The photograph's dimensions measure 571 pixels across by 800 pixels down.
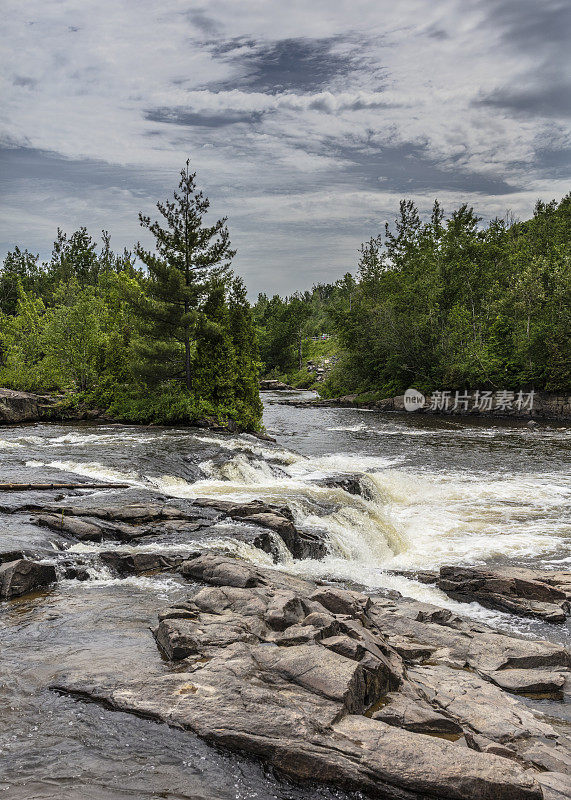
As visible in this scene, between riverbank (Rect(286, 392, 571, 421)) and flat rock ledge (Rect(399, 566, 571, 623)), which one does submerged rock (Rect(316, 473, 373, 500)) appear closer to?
flat rock ledge (Rect(399, 566, 571, 623))

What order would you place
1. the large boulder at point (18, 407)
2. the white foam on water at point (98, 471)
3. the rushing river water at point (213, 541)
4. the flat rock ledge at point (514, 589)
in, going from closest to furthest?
the rushing river water at point (213, 541)
the flat rock ledge at point (514, 589)
the white foam on water at point (98, 471)
the large boulder at point (18, 407)

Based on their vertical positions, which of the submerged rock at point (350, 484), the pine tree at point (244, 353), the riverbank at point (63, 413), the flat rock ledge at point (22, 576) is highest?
the pine tree at point (244, 353)

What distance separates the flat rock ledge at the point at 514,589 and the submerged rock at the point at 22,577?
24.9ft

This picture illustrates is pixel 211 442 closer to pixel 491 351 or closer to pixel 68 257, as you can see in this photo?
pixel 491 351

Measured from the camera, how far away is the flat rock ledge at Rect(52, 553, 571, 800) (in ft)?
15.7

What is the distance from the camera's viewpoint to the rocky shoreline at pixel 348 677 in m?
4.85

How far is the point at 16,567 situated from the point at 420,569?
8429 millimetres

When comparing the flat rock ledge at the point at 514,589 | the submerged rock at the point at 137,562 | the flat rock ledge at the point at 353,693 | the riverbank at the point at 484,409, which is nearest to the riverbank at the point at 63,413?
the submerged rock at the point at 137,562

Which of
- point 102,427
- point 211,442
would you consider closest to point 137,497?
point 211,442

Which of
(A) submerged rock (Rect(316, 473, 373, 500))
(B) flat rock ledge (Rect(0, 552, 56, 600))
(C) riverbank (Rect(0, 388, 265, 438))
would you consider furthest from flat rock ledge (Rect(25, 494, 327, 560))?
(C) riverbank (Rect(0, 388, 265, 438))

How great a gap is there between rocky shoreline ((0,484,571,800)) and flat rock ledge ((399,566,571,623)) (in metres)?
0.03

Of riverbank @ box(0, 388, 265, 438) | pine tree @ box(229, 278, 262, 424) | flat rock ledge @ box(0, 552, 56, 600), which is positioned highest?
pine tree @ box(229, 278, 262, 424)

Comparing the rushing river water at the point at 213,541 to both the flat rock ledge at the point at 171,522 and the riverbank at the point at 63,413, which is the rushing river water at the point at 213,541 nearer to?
the flat rock ledge at the point at 171,522

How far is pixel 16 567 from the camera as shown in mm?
8852
